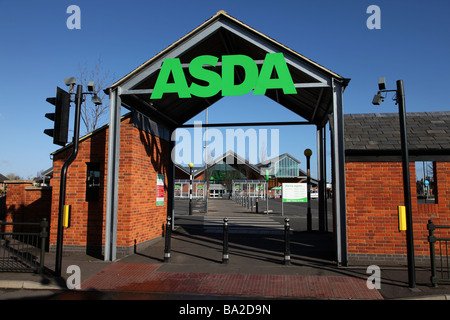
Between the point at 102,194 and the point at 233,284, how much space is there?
4905 mm

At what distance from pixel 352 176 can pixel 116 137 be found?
243 inches

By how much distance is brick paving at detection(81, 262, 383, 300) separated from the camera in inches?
223

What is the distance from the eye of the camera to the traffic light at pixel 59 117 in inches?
277

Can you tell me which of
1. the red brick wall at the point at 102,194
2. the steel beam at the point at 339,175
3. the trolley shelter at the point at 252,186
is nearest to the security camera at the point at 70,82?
the red brick wall at the point at 102,194

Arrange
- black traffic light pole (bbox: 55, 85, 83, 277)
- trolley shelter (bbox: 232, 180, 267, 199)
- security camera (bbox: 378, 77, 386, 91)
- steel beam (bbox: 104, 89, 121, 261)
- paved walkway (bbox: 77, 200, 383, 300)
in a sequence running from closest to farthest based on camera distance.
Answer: paved walkway (bbox: 77, 200, 383, 300)
black traffic light pole (bbox: 55, 85, 83, 277)
security camera (bbox: 378, 77, 386, 91)
steel beam (bbox: 104, 89, 121, 261)
trolley shelter (bbox: 232, 180, 267, 199)

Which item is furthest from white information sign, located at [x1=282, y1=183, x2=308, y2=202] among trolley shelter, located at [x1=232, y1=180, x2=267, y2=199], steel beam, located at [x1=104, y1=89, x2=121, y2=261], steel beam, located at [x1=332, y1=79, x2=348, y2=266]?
trolley shelter, located at [x1=232, y1=180, x2=267, y2=199]

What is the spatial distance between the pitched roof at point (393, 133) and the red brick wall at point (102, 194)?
19.2ft

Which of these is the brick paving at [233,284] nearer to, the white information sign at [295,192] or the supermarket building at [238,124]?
the supermarket building at [238,124]

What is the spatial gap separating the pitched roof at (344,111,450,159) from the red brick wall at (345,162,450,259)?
41 centimetres

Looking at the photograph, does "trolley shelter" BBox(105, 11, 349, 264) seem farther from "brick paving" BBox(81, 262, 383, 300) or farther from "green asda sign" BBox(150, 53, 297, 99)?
"brick paving" BBox(81, 262, 383, 300)

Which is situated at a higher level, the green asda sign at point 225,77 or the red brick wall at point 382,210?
the green asda sign at point 225,77

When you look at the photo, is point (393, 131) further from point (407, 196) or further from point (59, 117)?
point (59, 117)

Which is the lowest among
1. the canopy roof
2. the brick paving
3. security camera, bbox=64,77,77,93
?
the brick paving

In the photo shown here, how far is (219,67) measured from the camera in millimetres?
9141
